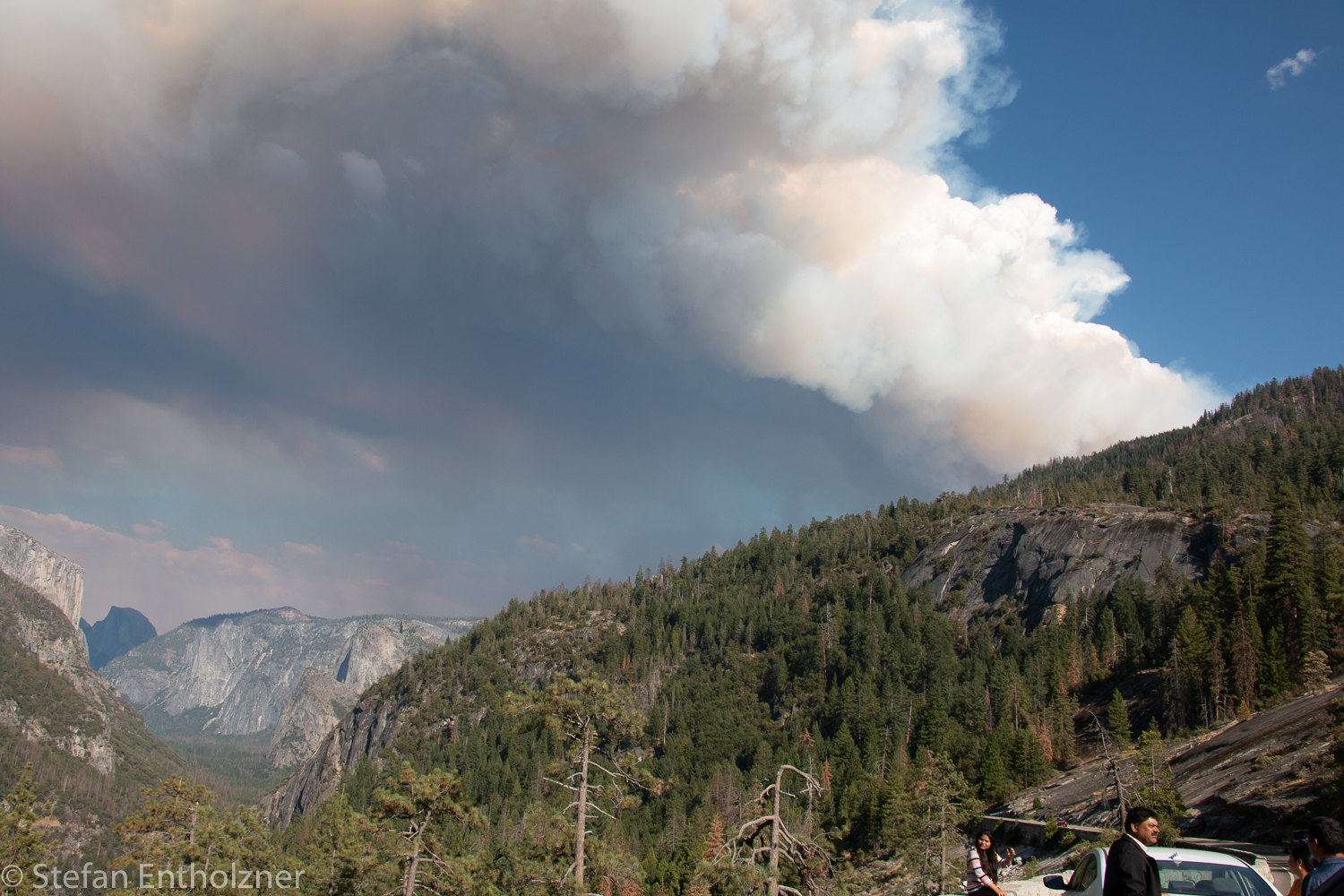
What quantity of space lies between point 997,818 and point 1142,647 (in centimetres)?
7399

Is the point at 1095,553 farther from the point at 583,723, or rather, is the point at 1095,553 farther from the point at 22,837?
the point at 22,837

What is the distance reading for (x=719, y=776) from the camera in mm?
147250

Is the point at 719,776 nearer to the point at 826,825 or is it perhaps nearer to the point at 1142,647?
the point at 826,825

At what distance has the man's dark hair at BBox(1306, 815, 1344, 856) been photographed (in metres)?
10.0

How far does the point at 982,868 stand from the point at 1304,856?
5.16 meters

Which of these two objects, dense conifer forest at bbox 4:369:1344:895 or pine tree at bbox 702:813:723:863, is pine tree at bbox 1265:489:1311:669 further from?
pine tree at bbox 702:813:723:863

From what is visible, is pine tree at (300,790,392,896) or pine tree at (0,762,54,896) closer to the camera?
pine tree at (300,790,392,896)

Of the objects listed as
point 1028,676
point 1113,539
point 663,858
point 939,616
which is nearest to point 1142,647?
point 1028,676

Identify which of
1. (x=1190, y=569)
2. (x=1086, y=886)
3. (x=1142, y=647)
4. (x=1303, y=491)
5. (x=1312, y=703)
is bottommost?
(x=1086, y=886)

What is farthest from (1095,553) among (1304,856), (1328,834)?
(1328,834)

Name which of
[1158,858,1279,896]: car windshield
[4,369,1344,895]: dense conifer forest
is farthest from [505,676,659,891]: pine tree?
[1158,858,1279,896]: car windshield

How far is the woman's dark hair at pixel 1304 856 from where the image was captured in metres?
11.0

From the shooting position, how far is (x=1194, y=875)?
1230 centimetres

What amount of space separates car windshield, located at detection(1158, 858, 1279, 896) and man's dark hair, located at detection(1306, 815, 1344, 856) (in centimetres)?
214
